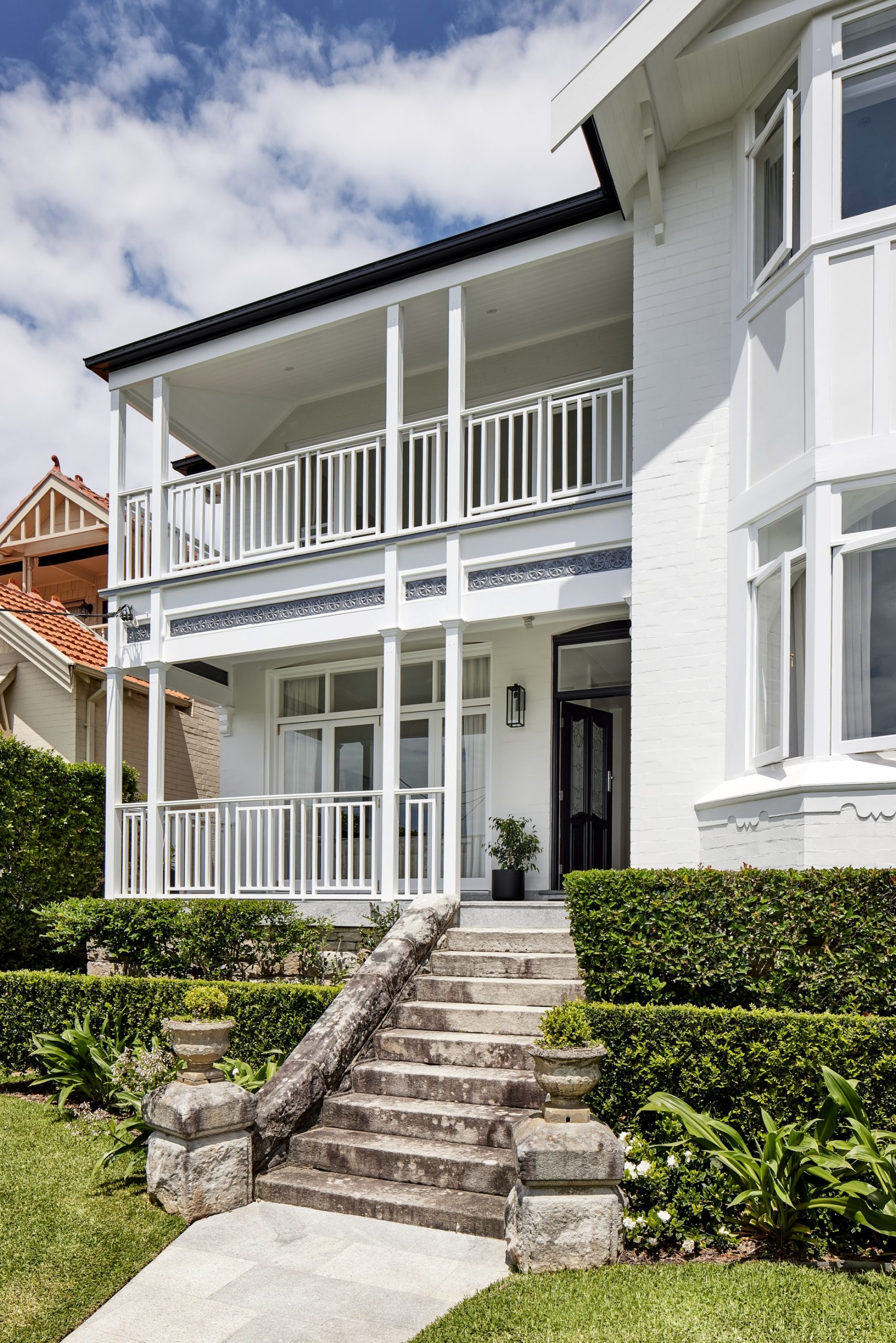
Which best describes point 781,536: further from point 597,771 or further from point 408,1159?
point 408,1159

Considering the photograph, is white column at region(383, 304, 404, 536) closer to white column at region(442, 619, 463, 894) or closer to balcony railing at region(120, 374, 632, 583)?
balcony railing at region(120, 374, 632, 583)

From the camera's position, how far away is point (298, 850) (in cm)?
1354

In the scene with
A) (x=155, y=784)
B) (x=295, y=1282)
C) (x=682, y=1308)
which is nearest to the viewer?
(x=682, y=1308)

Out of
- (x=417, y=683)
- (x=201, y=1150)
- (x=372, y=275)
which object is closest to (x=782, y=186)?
(x=372, y=275)

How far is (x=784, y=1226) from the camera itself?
187 inches

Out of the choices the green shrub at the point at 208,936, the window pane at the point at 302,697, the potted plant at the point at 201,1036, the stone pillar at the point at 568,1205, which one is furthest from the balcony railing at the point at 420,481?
the stone pillar at the point at 568,1205

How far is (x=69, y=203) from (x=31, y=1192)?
1473cm

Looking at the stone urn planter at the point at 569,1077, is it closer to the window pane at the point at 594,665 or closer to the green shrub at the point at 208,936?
the green shrub at the point at 208,936

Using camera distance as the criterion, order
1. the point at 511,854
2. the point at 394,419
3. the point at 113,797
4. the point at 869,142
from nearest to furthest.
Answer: the point at 869,142 → the point at 394,419 → the point at 511,854 → the point at 113,797

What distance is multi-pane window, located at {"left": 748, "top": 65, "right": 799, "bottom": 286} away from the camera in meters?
8.02

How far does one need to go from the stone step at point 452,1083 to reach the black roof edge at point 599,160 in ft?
24.5

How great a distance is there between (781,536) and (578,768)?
169 inches

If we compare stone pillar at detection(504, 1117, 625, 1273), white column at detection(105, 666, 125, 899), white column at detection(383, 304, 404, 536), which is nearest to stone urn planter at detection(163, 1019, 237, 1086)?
stone pillar at detection(504, 1117, 625, 1273)

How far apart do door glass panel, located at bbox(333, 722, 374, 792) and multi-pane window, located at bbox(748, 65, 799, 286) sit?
7.34 m
